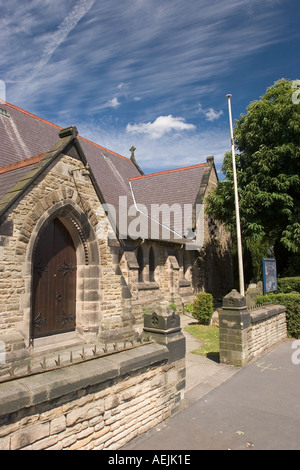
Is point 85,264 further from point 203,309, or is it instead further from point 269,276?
point 269,276

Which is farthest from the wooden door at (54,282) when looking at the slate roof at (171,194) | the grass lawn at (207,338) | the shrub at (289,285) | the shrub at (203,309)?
the slate roof at (171,194)

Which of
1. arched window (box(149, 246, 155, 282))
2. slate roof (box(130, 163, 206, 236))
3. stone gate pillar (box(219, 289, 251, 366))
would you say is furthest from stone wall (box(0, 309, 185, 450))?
slate roof (box(130, 163, 206, 236))

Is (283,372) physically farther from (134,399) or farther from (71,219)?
(71,219)

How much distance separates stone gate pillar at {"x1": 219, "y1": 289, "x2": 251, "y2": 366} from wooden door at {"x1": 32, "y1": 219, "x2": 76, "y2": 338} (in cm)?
422

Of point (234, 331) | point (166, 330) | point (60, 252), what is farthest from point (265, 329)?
point (60, 252)

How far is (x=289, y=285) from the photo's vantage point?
13.9 m

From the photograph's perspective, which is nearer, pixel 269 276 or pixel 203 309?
pixel 269 276

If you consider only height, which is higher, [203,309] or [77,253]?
[77,253]

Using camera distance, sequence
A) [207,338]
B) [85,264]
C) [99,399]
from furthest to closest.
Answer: [207,338]
[85,264]
[99,399]

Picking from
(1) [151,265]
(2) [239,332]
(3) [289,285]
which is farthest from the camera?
(1) [151,265]

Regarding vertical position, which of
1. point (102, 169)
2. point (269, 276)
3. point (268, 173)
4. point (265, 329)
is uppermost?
point (102, 169)

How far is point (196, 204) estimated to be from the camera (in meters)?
19.7

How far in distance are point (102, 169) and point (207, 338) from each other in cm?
1204
